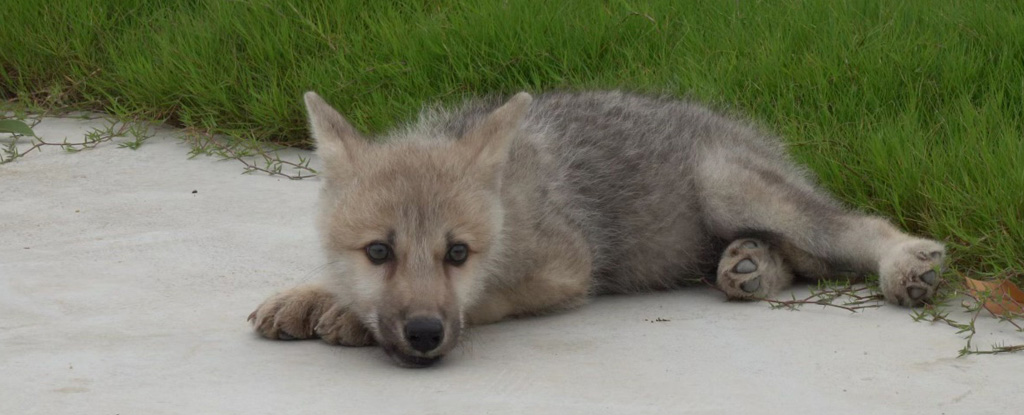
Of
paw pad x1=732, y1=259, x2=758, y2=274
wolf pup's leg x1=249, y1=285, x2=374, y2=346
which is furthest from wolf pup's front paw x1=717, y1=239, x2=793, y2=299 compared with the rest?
wolf pup's leg x1=249, y1=285, x2=374, y2=346

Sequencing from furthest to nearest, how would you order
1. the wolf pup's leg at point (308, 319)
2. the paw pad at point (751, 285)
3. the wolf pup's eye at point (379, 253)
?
the paw pad at point (751, 285), the wolf pup's leg at point (308, 319), the wolf pup's eye at point (379, 253)

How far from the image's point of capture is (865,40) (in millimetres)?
6297

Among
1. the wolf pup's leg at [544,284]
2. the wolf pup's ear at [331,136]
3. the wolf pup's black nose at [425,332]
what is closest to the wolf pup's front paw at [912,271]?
the wolf pup's leg at [544,284]

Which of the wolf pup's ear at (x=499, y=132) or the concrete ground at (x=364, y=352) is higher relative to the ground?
the wolf pup's ear at (x=499, y=132)

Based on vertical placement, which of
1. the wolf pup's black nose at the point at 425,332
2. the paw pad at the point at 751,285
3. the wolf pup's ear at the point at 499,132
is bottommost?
the paw pad at the point at 751,285

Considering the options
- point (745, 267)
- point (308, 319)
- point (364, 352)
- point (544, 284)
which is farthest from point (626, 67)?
point (364, 352)

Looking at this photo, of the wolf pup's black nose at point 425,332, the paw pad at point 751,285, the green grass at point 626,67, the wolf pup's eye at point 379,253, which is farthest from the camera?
the green grass at point 626,67

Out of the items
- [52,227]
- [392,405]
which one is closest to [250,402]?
[392,405]

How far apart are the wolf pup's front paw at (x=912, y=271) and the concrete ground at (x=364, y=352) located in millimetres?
100

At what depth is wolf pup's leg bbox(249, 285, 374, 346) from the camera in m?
4.05

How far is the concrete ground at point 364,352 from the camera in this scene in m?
3.46

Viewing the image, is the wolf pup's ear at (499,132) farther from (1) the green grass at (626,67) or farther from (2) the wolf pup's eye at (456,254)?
(1) the green grass at (626,67)

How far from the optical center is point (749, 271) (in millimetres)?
4684

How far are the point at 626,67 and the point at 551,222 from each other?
7.52 ft
